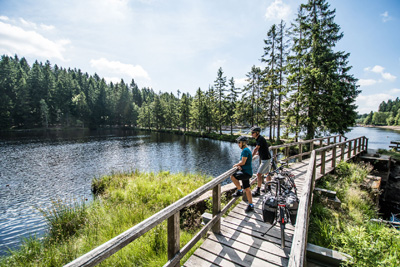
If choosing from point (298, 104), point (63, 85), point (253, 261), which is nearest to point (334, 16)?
point (298, 104)

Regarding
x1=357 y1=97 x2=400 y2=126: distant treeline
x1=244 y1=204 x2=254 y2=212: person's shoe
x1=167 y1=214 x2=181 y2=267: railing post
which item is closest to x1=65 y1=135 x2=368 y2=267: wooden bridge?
x1=167 y1=214 x2=181 y2=267: railing post

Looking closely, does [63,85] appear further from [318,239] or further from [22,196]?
[318,239]

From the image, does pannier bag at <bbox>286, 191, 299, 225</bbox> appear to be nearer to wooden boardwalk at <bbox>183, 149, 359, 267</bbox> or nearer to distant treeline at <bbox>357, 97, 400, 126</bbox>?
wooden boardwalk at <bbox>183, 149, 359, 267</bbox>

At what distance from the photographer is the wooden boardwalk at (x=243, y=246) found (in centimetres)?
354

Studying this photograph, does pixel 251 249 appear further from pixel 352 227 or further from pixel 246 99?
pixel 246 99

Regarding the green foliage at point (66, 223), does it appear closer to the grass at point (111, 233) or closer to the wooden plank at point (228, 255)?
the grass at point (111, 233)

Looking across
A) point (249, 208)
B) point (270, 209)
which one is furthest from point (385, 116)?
point (270, 209)

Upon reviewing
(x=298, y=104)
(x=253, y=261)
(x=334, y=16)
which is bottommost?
(x=253, y=261)

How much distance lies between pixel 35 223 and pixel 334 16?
108 feet

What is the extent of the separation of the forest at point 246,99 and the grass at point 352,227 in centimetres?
1280

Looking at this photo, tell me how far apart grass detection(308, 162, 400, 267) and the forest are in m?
12.8

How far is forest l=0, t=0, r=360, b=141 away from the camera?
20812 mm

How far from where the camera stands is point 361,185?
9.10 metres

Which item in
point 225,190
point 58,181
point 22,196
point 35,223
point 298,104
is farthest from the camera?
point 298,104
